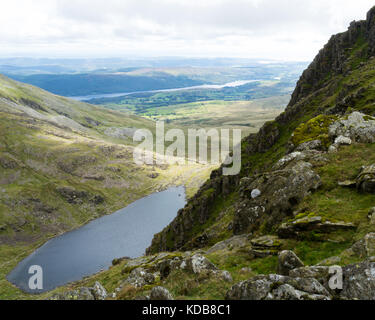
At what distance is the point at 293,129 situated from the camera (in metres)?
88.2

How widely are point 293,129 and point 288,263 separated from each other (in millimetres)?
75669

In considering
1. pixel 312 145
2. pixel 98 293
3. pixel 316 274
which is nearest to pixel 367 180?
pixel 316 274

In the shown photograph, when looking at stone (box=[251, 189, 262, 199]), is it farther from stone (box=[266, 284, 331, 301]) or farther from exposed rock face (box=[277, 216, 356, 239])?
stone (box=[266, 284, 331, 301])

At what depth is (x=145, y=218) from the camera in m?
193

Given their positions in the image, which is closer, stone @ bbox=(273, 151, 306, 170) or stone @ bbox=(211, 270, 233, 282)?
stone @ bbox=(211, 270, 233, 282)

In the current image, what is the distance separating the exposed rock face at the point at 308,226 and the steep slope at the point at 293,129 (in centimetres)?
1102

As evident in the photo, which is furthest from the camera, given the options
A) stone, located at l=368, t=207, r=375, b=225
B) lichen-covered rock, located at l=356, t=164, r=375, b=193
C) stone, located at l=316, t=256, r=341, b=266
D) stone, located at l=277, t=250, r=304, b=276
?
lichen-covered rock, located at l=356, t=164, r=375, b=193

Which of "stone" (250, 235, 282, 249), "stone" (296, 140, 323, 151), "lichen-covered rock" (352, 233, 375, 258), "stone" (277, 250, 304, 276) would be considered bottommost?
"stone" (250, 235, 282, 249)

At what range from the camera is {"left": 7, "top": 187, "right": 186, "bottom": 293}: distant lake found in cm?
13075

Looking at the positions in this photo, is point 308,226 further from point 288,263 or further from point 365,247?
point 288,263

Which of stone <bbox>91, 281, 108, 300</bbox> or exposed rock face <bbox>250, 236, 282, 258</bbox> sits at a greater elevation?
exposed rock face <bbox>250, 236, 282, 258</bbox>

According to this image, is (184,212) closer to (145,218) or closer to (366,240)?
(366,240)

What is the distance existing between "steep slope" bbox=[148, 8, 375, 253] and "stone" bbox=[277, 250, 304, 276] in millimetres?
17532

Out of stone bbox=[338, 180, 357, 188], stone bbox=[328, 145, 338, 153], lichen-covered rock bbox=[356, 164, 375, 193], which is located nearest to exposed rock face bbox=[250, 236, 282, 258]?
stone bbox=[338, 180, 357, 188]
